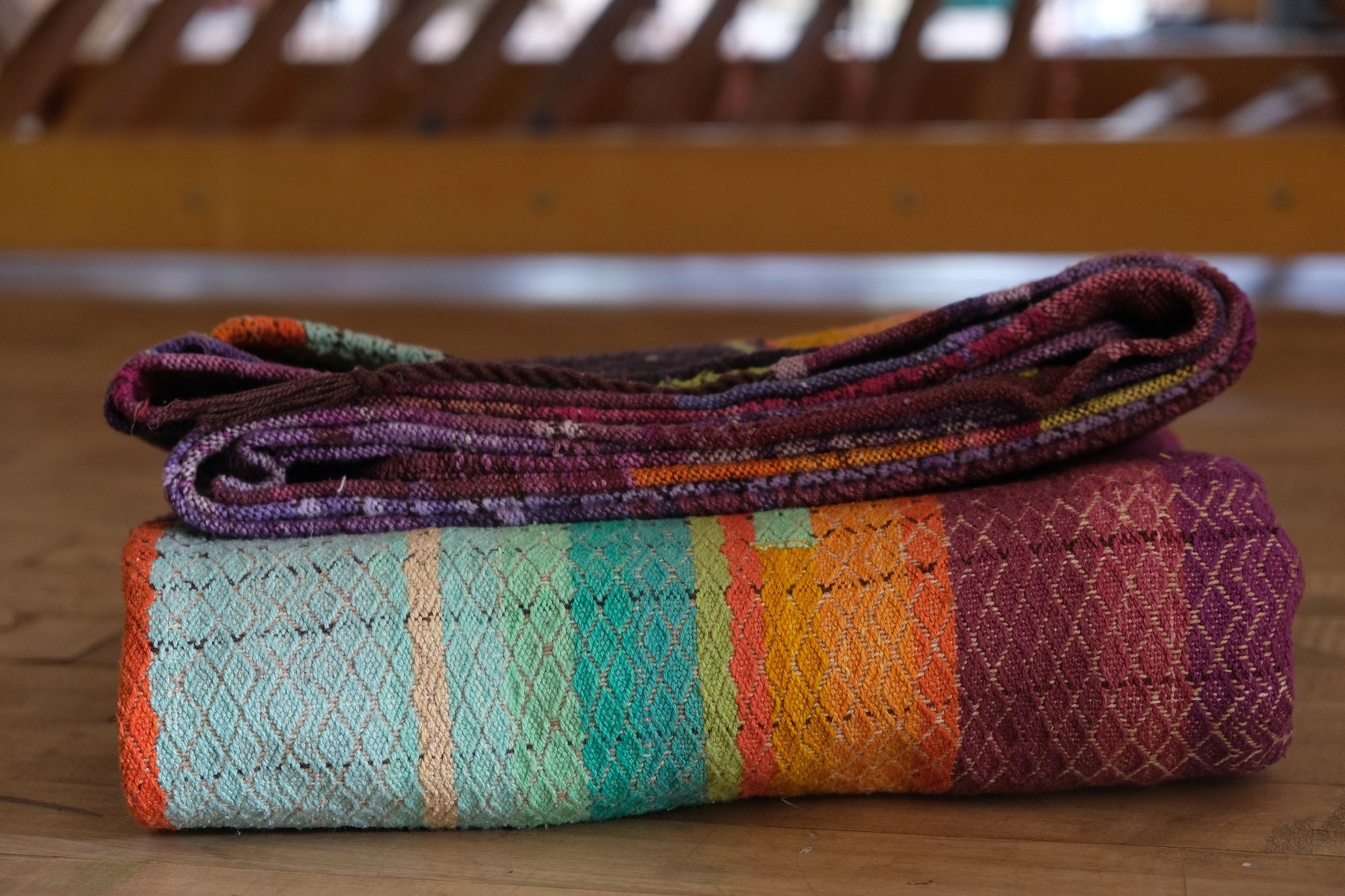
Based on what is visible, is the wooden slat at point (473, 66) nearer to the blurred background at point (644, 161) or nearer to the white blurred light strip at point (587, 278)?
the blurred background at point (644, 161)

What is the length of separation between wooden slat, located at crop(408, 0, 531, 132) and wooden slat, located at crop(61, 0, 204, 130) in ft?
1.06

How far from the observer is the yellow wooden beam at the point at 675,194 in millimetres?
1324

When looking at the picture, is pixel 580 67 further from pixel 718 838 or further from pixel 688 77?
pixel 718 838

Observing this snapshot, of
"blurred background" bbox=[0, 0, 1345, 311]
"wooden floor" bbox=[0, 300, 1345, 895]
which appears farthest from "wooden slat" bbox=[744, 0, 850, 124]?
"wooden floor" bbox=[0, 300, 1345, 895]

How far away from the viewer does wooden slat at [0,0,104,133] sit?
1675 mm

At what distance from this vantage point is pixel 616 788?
55cm

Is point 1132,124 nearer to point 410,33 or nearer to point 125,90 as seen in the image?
point 410,33

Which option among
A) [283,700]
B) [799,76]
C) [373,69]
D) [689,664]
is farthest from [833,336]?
[373,69]

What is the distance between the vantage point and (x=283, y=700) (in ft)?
1.77

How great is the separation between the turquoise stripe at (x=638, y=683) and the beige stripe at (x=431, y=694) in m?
0.06

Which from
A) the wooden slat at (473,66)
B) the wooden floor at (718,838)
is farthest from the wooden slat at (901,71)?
the wooden floor at (718,838)

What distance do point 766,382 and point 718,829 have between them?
0.67ft

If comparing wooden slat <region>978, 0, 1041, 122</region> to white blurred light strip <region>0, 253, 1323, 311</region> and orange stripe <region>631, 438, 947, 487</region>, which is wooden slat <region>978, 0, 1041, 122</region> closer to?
white blurred light strip <region>0, 253, 1323, 311</region>

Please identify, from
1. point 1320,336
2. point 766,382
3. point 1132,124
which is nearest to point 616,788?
point 766,382
